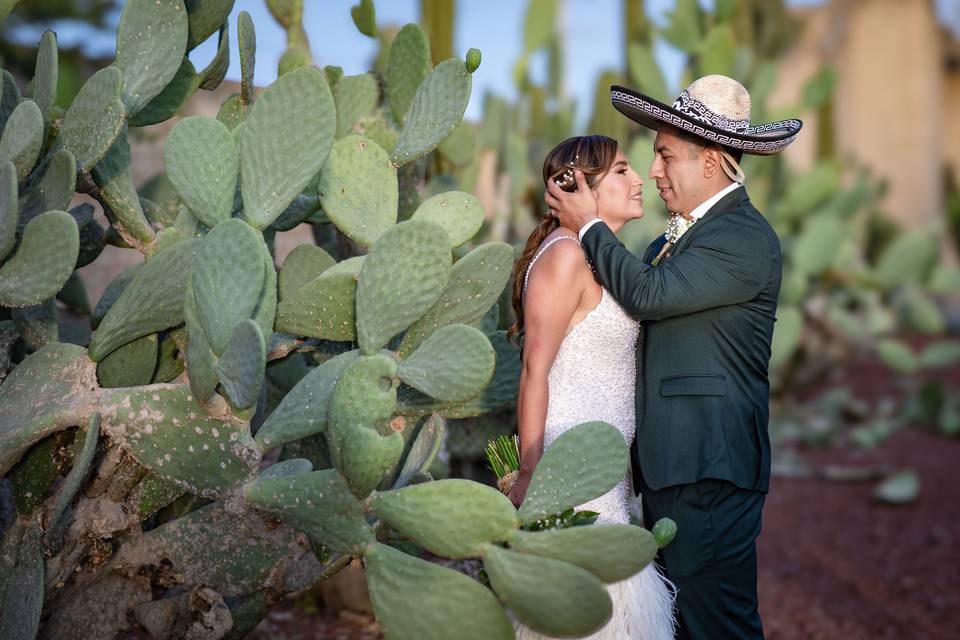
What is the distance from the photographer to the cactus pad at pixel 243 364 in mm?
1953

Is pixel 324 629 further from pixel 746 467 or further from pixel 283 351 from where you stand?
pixel 746 467

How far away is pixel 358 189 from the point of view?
8.24 feet

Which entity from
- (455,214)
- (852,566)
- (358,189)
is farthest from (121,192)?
(852,566)

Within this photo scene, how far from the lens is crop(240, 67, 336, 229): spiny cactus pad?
228cm

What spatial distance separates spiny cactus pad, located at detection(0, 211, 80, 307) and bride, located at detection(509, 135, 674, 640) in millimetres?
968

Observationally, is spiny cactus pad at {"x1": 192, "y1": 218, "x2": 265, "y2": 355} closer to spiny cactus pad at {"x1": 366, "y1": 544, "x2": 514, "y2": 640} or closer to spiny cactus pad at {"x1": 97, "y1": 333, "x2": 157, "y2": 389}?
spiny cactus pad at {"x1": 97, "y1": 333, "x2": 157, "y2": 389}

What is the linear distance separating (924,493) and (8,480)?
4847mm

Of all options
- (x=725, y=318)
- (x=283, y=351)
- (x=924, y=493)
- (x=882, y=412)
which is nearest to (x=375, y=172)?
(x=283, y=351)

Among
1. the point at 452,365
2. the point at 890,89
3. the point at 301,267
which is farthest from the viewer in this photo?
the point at 890,89

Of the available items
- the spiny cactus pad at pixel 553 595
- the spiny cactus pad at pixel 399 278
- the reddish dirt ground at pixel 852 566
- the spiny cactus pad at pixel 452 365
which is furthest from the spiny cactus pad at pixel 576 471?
the reddish dirt ground at pixel 852 566

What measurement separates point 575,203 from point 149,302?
96cm

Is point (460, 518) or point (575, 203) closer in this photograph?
point (460, 518)

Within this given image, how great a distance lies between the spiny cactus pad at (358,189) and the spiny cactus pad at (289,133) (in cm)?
19

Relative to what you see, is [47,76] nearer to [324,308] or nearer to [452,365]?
[324,308]
